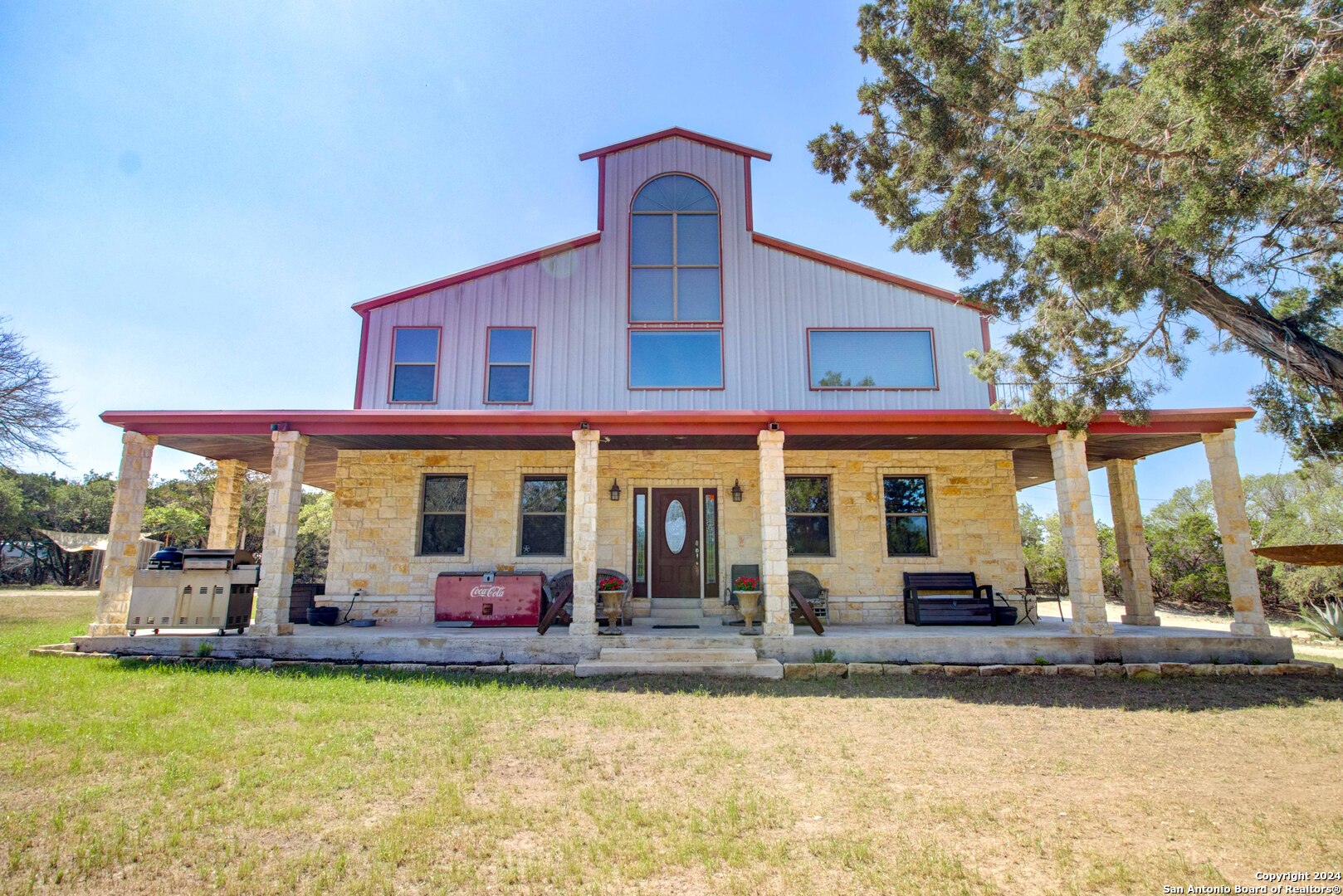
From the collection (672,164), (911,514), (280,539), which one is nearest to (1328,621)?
(911,514)

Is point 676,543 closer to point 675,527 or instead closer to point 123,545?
point 675,527

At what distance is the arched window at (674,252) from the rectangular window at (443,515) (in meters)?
4.47

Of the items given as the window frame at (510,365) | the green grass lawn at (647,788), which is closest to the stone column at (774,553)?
the green grass lawn at (647,788)

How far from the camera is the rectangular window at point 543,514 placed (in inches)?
432

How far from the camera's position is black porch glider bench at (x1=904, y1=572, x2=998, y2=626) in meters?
10.0

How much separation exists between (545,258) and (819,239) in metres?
5.34

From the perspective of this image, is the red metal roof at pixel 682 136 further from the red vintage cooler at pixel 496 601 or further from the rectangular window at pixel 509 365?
the red vintage cooler at pixel 496 601

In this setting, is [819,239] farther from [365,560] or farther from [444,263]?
[365,560]

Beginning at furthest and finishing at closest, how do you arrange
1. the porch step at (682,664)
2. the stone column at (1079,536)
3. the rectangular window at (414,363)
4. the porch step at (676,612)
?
the rectangular window at (414,363), the porch step at (676,612), the stone column at (1079,536), the porch step at (682,664)

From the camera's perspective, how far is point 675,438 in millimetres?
9828

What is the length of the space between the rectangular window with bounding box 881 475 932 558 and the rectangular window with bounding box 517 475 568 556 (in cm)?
572

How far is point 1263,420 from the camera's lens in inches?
289

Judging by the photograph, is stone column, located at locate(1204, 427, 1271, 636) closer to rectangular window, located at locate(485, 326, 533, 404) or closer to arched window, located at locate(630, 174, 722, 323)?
arched window, located at locate(630, 174, 722, 323)

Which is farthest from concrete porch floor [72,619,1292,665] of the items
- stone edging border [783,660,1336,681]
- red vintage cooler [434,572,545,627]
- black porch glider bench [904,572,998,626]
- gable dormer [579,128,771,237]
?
gable dormer [579,128,771,237]
